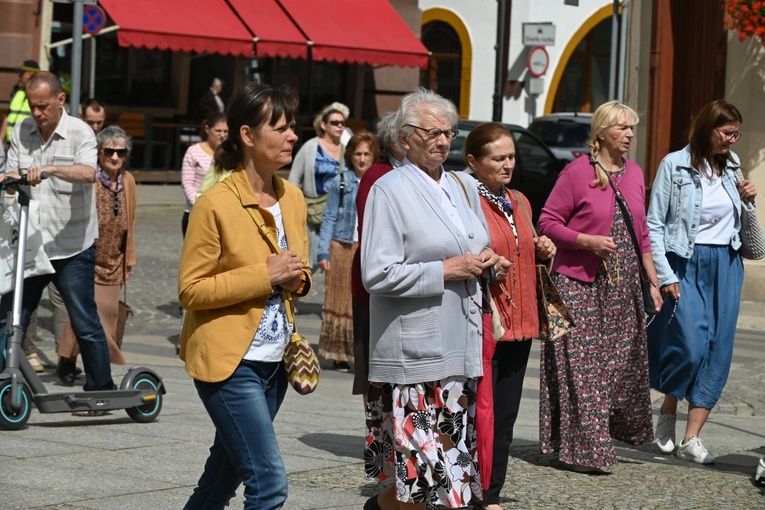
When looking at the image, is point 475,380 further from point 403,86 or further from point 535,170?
point 403,86

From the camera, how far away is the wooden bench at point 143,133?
83.2ft

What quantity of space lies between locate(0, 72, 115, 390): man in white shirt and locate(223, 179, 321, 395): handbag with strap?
3480 millimetres

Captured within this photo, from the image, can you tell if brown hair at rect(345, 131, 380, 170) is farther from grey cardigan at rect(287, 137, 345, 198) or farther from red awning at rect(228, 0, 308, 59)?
red awning at rect(228, 0, 308, 59)

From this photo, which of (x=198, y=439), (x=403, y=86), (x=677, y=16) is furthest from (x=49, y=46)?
(x=198, y=439)

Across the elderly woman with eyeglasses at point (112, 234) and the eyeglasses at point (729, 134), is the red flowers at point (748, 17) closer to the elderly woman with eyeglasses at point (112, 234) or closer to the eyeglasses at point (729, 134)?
the eyeglasses at point (729, 134)

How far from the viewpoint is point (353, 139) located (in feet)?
33.9

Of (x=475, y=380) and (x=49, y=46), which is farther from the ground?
(x=49, y=46)

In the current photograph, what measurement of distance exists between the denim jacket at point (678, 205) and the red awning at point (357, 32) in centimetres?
1832

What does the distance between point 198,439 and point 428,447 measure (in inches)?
100

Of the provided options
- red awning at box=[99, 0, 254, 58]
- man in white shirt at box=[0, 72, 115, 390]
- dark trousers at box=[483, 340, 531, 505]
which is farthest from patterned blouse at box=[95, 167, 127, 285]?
red awning at box=[99, 0, 254, 58]

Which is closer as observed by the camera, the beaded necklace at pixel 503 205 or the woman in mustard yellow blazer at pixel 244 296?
the woman in mustard yellow blazer at pixel 244 296

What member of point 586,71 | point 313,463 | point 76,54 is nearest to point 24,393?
point 313,463

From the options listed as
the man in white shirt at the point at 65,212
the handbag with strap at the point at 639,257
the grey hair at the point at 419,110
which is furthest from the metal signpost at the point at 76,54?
the grey hair at the point at 419,110

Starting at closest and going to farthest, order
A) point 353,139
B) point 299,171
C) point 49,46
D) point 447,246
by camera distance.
→ point 447,246, point 353,139, point 299,171, point 49,46
